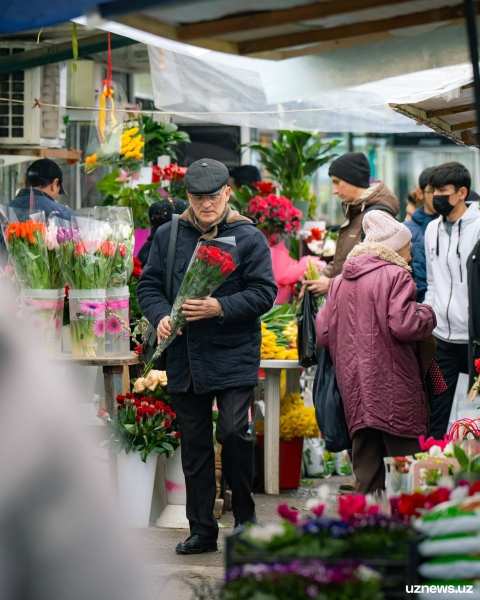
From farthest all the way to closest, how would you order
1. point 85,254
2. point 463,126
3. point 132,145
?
point 132,145 < point 85,254 < point 463,126

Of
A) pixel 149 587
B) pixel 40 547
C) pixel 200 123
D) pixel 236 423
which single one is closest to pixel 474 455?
pixel 149 587

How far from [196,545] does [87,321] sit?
1.48 m

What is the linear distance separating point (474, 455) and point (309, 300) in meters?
3.60

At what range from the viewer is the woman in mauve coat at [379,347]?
5078mm

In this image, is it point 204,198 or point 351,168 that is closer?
point 204,198

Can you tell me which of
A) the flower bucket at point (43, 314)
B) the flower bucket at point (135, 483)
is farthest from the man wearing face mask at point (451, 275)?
the flower bucket at point (43, 314)

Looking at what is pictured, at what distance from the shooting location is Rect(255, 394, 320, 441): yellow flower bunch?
7.24 metres

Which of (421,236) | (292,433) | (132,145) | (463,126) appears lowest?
(292,433)

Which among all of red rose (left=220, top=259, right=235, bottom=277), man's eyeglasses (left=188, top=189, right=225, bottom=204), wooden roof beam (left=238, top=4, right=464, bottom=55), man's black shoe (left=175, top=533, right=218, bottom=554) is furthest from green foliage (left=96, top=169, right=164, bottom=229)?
wooden roof beam (left=238, top=4, right=464, bottom=55)

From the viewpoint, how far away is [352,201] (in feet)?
22.6

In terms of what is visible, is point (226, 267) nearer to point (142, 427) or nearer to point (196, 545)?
point (142, 427)

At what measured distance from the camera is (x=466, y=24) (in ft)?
9.45

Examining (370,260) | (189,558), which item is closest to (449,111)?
(370,260)

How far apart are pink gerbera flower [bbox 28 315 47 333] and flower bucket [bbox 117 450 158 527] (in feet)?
2.95
